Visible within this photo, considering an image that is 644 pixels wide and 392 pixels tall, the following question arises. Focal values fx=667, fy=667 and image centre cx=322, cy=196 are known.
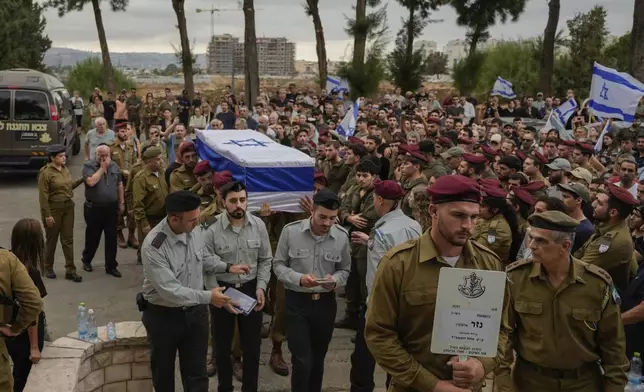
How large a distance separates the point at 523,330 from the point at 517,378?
31 centimetres

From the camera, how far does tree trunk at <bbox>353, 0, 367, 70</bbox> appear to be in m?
27.0

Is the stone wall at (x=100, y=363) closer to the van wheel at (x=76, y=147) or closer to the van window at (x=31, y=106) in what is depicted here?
the van window at (x=31, y=106)

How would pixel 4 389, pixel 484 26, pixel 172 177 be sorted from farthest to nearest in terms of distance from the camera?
pixel 484 26 → pixel 172 177 → pixel 4 389

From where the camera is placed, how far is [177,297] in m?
4.68

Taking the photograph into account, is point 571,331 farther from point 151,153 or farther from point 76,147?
point 76,147

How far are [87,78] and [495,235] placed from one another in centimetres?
3131

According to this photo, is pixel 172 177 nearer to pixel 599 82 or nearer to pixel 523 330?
pixel 523 330

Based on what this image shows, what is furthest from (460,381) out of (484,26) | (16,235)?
(484,26)

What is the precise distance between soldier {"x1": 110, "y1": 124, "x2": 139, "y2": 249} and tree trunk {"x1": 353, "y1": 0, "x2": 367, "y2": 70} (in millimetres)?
17426

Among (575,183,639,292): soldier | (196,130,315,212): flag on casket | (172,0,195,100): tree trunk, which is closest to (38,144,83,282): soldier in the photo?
(196,130,315,212): flag on casket

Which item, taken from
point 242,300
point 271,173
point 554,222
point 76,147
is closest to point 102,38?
point 76,147

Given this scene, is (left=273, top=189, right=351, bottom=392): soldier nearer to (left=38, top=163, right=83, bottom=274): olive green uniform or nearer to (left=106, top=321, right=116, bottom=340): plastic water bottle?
(left=106, top=321, right=116, bottom=340): plastic water bottle

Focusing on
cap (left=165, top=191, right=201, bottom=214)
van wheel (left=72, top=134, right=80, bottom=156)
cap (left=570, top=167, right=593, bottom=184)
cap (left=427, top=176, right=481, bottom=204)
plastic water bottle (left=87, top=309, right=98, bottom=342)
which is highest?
cap (left=427, top=176, right=481, bottom=204)

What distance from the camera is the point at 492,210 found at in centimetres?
585
